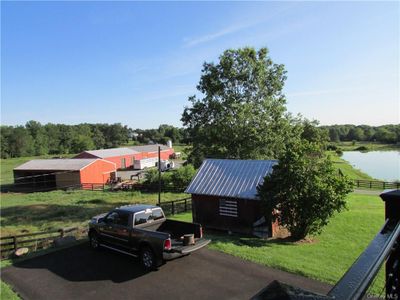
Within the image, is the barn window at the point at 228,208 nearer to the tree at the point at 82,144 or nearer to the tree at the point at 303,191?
the tree at the point at 303,191

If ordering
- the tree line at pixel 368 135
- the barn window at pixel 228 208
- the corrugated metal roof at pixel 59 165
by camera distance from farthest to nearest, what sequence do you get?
the tree line at pixel 368 135 → the corrugated metal roof at pixel 59 165 → the barn window at pixel 228 208

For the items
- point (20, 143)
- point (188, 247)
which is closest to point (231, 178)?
point (188, 247)

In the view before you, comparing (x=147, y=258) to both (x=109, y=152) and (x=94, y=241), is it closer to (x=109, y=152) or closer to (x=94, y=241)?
(x=94, y=241)

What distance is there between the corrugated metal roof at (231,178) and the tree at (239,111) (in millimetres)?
7229

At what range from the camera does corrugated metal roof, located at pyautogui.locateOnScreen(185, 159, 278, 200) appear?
18.0 metres

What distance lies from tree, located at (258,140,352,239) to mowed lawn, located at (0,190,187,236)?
12.6 metres

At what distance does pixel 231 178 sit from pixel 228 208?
181cm

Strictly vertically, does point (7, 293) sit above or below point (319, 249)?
above

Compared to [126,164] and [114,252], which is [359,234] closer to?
[114,252]

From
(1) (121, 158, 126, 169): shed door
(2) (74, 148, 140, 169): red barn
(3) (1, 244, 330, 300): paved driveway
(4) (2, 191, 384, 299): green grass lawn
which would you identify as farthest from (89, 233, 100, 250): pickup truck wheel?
(1) (121, 158, 126, 169): shed door

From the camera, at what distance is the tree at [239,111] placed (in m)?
27.4

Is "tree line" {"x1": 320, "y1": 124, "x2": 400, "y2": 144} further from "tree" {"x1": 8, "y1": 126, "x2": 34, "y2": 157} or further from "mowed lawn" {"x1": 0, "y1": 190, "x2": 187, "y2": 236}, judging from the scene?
"mowed lawn" {"x1": 0, "y1": 190, "x2": 187, "y2": 236}

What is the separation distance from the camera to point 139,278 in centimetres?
1077

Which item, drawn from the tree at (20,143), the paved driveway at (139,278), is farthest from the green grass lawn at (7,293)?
the tree at (20,143)
